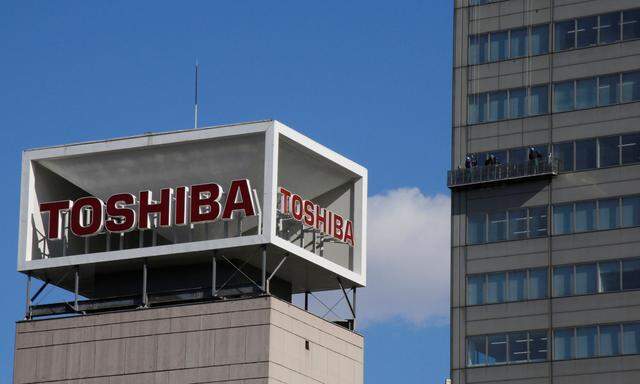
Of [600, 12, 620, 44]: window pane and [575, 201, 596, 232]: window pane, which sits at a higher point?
[600, 12, 620, 44]: window pane

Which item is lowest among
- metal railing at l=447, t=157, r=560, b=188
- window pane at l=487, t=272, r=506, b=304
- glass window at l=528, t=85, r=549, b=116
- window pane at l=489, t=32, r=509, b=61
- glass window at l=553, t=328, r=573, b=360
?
glass window at l=553, t=328, r=573, b=360

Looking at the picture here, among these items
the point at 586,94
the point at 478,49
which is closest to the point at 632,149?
the point at 586,94

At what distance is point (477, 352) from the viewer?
136 metres

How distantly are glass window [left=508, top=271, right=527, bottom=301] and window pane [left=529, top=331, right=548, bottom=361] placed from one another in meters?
3.37

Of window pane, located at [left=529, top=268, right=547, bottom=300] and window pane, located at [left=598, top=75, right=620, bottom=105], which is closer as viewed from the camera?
window pane, located at [left=529, top=268, right=547, bottom=300]

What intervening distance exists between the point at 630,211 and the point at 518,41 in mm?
16542

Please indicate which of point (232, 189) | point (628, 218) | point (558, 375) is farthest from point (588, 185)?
point (232, 189)

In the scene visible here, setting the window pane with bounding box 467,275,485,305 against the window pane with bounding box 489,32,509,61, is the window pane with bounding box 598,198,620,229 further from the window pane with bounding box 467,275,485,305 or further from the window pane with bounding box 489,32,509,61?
the window pane with bounding box 489,32,509,61

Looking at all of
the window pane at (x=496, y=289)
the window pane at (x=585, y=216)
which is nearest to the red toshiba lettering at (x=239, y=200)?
the window pane at (x=496, y=289)

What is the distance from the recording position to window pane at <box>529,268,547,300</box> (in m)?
135

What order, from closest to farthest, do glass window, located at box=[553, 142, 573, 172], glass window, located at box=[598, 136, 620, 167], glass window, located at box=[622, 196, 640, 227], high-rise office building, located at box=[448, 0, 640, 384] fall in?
high-rise office building, located at box=[448, 0, 640, 384] → glass window, located at box=[622, 196, 640, 227] → glass window, located at box=[598, 136, 620, 167] → glass window, located at box=[553, 142, 573, 172]

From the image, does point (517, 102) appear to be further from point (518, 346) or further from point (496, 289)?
point (518, 346)

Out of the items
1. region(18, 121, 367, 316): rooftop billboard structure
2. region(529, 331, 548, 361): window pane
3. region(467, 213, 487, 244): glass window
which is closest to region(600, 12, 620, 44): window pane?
region(467, 213, 487, 244): glass window

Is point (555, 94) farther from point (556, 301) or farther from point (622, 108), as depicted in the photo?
point (556, 301)
